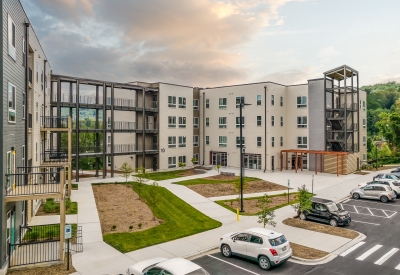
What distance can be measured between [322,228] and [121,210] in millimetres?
14570

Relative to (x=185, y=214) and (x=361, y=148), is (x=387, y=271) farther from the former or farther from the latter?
(x=361, y=148)

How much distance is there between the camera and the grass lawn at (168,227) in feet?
54.0

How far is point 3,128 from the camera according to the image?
1278 centimetres

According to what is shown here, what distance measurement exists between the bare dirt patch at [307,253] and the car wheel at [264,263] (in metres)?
2.34

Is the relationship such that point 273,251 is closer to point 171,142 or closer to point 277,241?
point 277,241

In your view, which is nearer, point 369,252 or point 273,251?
point 273,251

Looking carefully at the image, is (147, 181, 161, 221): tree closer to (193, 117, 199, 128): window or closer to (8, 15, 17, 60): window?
(8, 15, 17, 60): window

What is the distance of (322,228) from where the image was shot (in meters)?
19.0

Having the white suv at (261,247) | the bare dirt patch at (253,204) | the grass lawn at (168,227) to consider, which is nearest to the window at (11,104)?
the grass lawn at (168,227)

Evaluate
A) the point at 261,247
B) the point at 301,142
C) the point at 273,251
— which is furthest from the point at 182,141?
the point at 273,251

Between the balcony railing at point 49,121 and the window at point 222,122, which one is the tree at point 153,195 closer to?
the balcony railing at point 49,121

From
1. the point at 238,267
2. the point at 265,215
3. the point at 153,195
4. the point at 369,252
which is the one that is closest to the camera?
the point at 238,267

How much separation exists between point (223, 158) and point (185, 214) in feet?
90.3

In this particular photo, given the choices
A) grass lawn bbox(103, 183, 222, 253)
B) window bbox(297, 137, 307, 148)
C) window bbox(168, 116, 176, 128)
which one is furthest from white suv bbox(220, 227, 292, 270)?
window bbox(297, 137, 307, 148)
